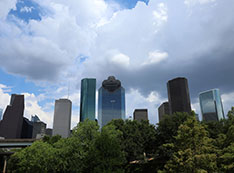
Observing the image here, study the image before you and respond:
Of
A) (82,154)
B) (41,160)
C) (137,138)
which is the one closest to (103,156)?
(82,154)

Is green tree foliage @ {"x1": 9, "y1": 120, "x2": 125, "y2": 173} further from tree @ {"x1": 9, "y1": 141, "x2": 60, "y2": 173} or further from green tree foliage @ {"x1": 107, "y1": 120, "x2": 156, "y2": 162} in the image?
green tree foliage @ {"x1": 107, "y1": 120, "x2": 156, "y2": 162}

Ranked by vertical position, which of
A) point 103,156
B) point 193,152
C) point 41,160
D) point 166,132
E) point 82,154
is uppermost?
point 166,132

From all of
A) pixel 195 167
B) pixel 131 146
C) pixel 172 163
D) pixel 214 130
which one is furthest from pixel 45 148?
pixel 214 130

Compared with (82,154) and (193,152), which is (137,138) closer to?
(82,154)

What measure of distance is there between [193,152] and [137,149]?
86.8 feet

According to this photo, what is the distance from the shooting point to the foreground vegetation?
2425cm

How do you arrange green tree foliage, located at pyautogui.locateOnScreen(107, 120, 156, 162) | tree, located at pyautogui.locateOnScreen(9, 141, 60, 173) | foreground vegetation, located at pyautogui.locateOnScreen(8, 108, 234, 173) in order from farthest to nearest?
green tree foliage, located at pyautogui.locateOnScreen(107, 120, 156, 162) < tree, located at pyautogui.locateOnScreen(9, 141, 60, 173) < foreground vegetation, located at pyautogui.locateOnScreen(8, 108, 234, 173)

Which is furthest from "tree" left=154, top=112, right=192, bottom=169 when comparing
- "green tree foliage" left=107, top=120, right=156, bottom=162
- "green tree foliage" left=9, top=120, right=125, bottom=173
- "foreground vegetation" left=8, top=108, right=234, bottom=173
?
"green tree foliage" left=9, top=120, right=125, bottom=173

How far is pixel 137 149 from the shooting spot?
48.9 metres

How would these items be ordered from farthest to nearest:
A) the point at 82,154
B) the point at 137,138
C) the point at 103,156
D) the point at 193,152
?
the point at 137,138 → the point at 82,154 → the point at 103,156 → the point at 193,152

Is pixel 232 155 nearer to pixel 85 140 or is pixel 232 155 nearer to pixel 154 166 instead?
pixel 85 140

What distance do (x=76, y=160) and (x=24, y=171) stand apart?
15464mm

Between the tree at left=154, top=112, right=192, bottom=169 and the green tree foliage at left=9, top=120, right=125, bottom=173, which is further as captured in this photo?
the tree at left=154, top=112, right=192, bottom=169

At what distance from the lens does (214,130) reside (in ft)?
162
